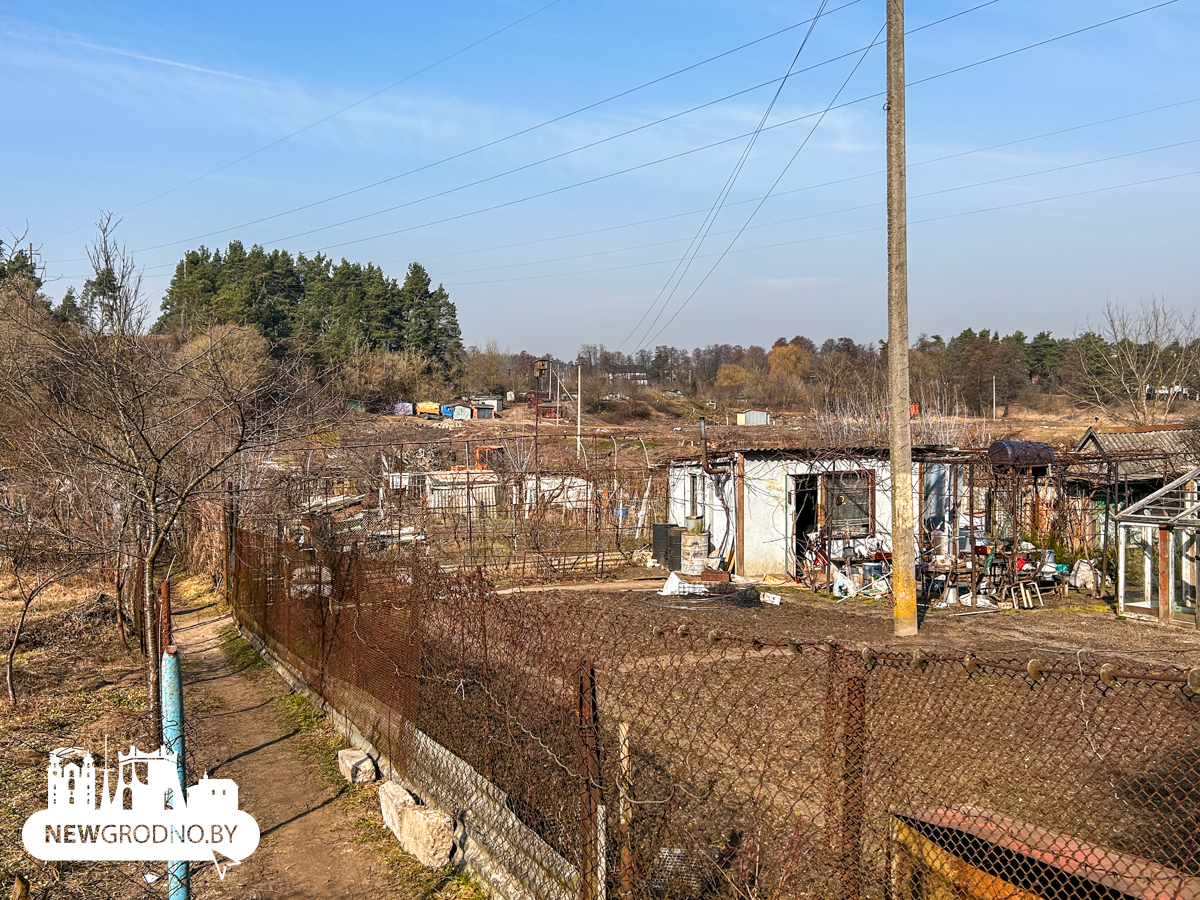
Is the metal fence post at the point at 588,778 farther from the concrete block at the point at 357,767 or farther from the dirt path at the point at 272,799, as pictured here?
the concrete block at the point at 357,767

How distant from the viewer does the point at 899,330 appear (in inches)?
486

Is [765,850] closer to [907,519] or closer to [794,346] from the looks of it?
[907,519]

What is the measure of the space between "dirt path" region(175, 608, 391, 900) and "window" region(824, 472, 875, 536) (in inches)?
515

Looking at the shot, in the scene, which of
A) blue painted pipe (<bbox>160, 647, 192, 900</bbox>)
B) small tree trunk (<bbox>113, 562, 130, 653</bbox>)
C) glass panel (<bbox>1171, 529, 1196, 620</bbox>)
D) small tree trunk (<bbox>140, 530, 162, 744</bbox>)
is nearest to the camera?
blue painted pipe (<bbox>160, 647, 192, 900</bbox>)

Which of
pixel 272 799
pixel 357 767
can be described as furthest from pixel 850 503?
pixel 272 799

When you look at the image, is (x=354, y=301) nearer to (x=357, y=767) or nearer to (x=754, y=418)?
(x=754, y=418)

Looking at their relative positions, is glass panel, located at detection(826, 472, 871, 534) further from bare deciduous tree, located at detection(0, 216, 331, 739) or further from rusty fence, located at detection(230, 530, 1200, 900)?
bare deciduous tree, located at detection(0, 216, 331, 739)

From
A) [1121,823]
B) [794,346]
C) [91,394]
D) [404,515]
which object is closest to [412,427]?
[404,515]

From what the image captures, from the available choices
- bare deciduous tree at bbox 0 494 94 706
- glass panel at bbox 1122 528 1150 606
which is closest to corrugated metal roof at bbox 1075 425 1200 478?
glass panel at bbox 1122 528 1150 606

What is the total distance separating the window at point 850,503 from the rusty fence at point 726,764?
34.6ft

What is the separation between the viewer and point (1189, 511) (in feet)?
48.5

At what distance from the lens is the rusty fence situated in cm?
341

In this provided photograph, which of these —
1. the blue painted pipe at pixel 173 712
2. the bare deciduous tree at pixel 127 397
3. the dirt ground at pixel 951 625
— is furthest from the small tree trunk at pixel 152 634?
the dirt ground at pixel 951 625

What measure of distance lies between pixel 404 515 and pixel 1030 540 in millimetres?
15768
